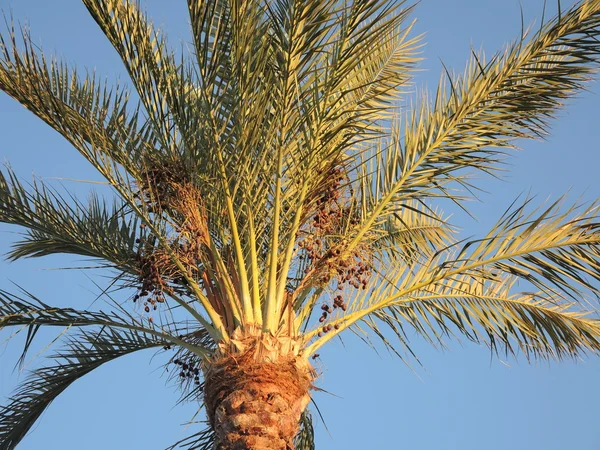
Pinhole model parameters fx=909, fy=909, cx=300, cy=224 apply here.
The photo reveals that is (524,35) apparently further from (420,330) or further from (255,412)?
(255,412)

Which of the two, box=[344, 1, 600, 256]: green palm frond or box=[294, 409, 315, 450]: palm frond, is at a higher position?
box=[344, 1, 600, 256]: green palm frond

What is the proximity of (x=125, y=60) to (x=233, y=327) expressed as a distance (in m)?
2.35

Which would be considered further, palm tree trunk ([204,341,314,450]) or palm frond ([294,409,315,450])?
palm frond ([294,409,315,450])

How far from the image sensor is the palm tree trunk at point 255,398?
671 centimetres

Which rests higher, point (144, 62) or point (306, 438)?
point (144, 62)

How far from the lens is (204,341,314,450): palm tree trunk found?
22.0 ft

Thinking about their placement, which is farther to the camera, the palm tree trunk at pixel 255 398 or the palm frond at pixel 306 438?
the palm frond at pixel 306 438

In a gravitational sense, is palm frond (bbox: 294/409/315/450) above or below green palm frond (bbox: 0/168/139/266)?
below

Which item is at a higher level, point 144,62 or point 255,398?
point 144,62

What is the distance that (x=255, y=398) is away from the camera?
22.2 feet

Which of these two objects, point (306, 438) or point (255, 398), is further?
point (306, 438)

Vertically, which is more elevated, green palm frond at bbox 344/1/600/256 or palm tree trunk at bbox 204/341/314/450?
green palm frond at bbox 344/1/600/256

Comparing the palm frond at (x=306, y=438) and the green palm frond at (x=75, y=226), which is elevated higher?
the green palm frond at (x=75, y=226)

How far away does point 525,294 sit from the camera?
27.4 ft
